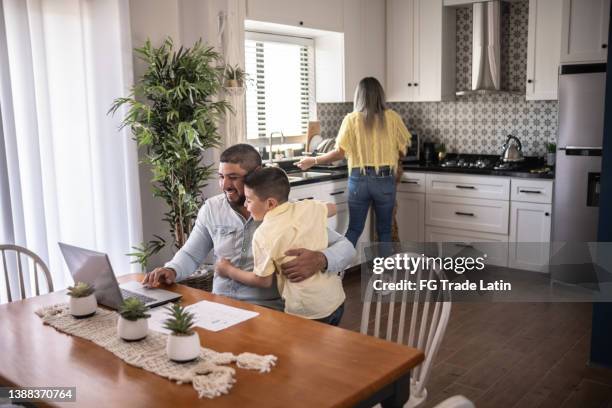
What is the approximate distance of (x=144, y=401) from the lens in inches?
58.2

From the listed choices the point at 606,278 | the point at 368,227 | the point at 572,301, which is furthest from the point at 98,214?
the point at 572,301

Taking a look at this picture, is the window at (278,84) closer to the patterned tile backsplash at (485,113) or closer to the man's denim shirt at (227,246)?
the patterned tile backsplash at (485,113)

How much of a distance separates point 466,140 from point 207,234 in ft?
12.2

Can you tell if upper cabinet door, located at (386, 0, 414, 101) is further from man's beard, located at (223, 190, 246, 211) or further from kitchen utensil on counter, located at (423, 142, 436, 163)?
man's beard, located at (223, 190, 246, 211)

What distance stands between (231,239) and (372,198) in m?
2.28

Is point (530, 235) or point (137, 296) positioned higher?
point (137, 296)

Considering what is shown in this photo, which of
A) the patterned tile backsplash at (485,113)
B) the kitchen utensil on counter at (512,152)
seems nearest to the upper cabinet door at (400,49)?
the patterned tile backsplash at (485,113)

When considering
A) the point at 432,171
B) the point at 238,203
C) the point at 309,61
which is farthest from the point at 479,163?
the point at 238,203

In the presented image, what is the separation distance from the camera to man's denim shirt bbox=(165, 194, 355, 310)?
2457mm

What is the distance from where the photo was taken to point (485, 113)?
18.4ft

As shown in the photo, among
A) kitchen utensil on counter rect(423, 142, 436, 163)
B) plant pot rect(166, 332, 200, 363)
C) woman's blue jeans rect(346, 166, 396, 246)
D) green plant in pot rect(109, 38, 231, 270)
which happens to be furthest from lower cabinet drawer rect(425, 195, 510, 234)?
plant pot rect(166, 332, 200, 363)

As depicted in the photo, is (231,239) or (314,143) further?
(314,143)

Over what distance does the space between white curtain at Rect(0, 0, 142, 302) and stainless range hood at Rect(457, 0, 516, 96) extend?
3.03 m

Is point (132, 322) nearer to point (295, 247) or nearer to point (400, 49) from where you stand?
point (295, 247)
